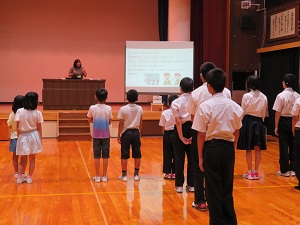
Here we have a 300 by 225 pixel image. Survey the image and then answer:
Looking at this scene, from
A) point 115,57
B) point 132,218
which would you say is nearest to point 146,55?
point 115,57

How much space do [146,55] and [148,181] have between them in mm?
5964

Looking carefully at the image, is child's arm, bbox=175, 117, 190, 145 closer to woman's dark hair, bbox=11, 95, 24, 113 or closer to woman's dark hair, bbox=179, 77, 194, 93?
woman's dark hair, bbox=179, 77, 194, 93

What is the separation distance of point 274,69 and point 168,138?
241 inches

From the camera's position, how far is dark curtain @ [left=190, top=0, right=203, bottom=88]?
13.1 meters

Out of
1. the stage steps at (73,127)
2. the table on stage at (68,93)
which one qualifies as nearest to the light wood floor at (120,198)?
the stage steps at (73,127)

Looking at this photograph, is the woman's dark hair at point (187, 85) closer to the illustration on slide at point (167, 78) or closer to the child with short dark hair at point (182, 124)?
the child with short dark hair at point (182, 124)

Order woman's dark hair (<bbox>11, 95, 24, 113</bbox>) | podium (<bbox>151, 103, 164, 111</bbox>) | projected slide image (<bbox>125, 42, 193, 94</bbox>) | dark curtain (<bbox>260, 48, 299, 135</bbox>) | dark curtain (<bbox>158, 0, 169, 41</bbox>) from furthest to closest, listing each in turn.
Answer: dark curtain (<bbox>158, 0, 169, 41</bbox>) → podium (<bbox>151, 103, 164, 111</bbox>) → projected slide image (<bbox>125, 42, 193, 94</bbox>) → dark curtain (<bbox>260, 48, 299, 135</bbox>) → woman's dark hair (<bbox>11, 95, 24, 113</bbox>)

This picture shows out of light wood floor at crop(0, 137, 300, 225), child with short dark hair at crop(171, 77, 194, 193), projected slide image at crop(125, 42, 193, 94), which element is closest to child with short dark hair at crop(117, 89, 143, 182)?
light wood floor at crop(0, 137, 300, 225)

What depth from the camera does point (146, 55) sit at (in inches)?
451

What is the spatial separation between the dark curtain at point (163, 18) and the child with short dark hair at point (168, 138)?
926cm

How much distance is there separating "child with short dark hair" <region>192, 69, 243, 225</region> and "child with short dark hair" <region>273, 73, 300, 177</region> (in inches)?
113

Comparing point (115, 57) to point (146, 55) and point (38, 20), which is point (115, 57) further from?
point (146, 55)

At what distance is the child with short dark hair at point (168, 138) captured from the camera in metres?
5.93

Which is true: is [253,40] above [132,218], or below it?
above
